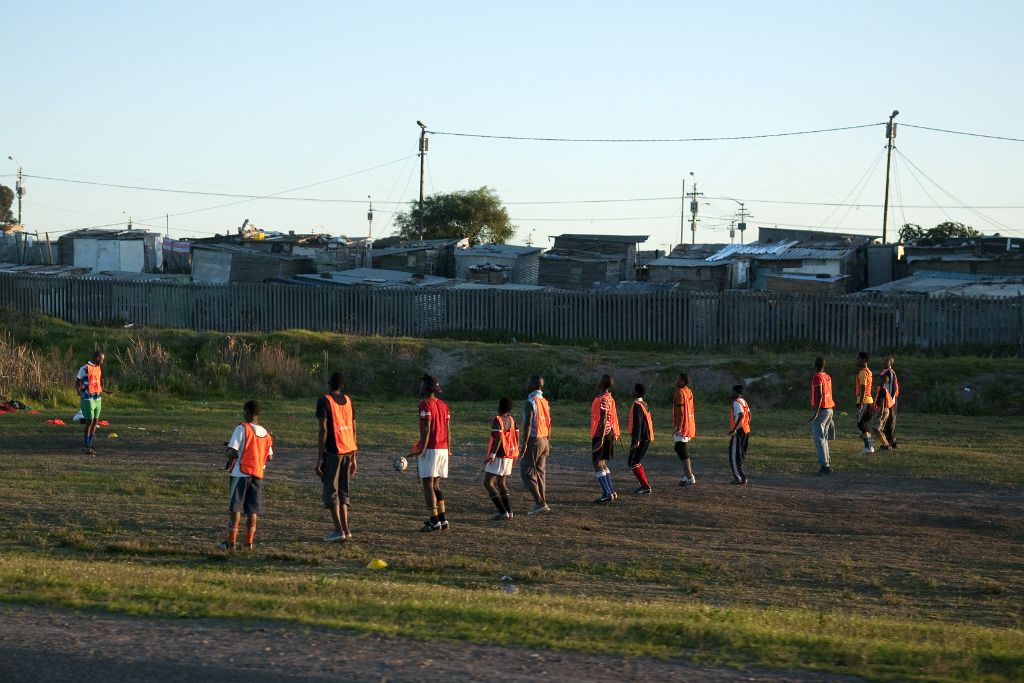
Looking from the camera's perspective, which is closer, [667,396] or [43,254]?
[667,396]

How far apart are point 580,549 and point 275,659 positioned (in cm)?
613

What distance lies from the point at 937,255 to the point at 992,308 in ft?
39.7

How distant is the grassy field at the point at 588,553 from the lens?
8.46 meters

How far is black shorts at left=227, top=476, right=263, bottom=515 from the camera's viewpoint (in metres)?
12.4

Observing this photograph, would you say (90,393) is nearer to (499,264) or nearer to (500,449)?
(500,449)

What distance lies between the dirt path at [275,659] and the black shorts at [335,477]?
465 cm

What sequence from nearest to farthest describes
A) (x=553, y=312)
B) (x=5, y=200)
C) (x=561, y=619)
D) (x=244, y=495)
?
(x=561, y=619) < (x=244, y=495) < (x=553, y=312) < (x=5, y=200)

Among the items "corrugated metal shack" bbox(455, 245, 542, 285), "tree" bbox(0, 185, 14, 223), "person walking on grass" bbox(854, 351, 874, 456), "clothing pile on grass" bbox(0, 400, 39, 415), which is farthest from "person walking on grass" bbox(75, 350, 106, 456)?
"tree" bbox(0, 185, 14, 223)

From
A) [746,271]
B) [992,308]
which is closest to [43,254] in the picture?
[746,271]

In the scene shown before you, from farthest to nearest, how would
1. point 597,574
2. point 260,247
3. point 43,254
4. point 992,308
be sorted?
point 43,254
point 260,247
point 992,308
point 597,574

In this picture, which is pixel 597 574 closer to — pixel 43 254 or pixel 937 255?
pixel 937 255

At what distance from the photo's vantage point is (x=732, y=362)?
32.2 metres

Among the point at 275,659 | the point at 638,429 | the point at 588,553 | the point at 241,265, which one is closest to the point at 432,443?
the point at 588,553

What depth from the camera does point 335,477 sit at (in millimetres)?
12930
